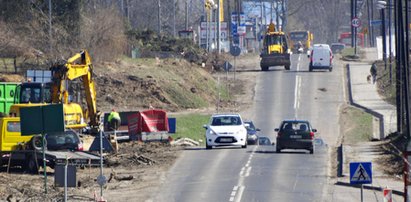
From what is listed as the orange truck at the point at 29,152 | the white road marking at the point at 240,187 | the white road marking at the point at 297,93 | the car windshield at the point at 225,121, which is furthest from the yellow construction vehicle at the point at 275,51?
the orange truck at the point at 29,152

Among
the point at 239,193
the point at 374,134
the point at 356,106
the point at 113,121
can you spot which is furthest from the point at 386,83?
the point at 239,193

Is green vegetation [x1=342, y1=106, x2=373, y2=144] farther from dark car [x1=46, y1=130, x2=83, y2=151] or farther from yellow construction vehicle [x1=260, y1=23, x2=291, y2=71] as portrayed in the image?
dark car [x1=46, y1=130, x2=83, y2=151]

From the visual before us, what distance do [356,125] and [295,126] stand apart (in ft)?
66.2

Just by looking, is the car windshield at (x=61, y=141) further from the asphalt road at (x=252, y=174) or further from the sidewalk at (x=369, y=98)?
the sidewalk at (x=369, y=98)

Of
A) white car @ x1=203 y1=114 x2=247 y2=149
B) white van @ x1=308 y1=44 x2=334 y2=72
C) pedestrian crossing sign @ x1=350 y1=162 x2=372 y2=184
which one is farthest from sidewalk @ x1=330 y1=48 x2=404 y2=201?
pedestrian crossing sign @ x1=350 y1=162 x2=372 y2=184

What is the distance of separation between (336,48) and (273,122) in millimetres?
57955

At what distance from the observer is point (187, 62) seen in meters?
84.0

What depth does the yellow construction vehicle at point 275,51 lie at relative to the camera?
87.1 meters

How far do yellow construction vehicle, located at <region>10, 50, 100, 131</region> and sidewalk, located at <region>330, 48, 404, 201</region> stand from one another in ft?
34.8

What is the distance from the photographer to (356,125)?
212 ft

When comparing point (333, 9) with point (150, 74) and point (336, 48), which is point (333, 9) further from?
point (150, 74)

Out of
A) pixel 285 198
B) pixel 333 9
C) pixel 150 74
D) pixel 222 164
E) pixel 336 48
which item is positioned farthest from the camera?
pixel 333 9

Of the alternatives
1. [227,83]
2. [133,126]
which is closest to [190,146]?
[133,126]

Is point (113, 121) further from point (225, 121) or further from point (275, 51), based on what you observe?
point (275, 51)
